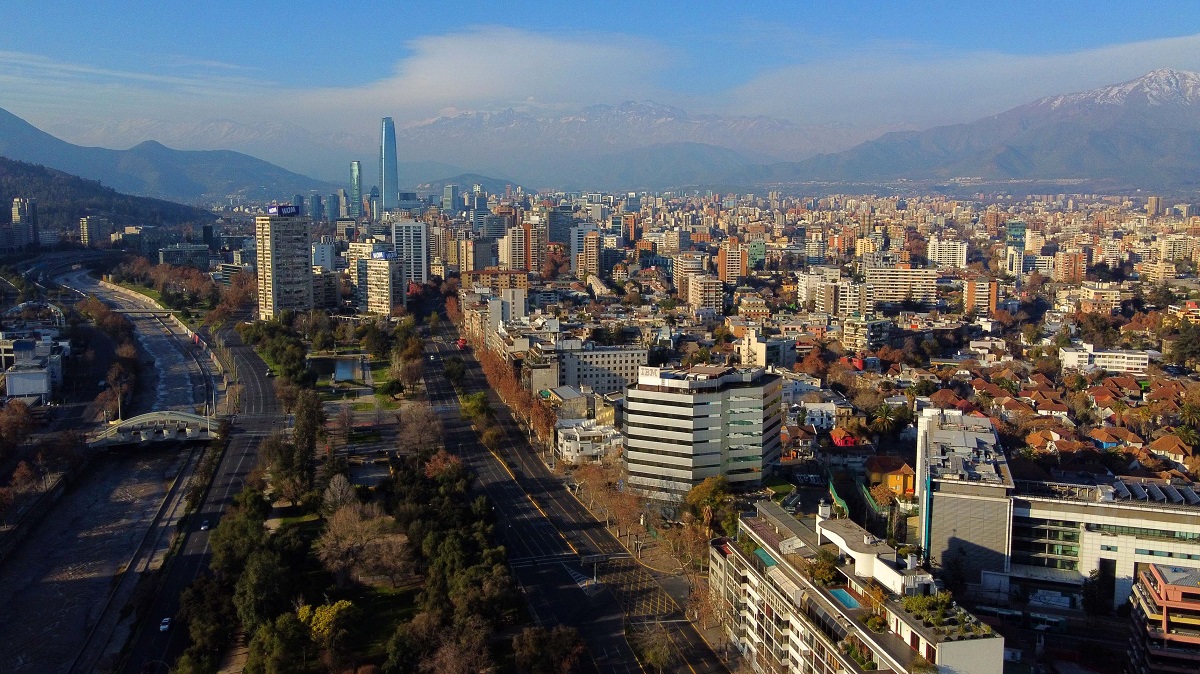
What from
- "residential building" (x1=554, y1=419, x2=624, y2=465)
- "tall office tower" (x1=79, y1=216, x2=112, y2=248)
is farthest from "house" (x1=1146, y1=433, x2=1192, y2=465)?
"tall office tower" (x1=79, y1=216, x2=112, y2=248)

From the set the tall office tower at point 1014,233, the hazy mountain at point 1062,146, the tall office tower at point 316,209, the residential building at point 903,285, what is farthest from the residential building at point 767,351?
the hazy mountain at point 1062,146

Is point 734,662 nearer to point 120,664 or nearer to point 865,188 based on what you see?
point 120,664

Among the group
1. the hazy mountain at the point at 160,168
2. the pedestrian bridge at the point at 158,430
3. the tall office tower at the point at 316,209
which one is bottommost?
the pedestrian bridge at the point at 158,430

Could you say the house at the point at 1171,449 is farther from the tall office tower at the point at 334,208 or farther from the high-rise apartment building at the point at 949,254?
the tall office tower at the point at 334,208

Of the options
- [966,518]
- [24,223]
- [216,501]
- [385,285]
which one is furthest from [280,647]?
[24,223]

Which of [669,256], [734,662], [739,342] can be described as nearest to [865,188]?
[669,256]

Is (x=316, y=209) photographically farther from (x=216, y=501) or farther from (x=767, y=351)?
(x=216, y=501)

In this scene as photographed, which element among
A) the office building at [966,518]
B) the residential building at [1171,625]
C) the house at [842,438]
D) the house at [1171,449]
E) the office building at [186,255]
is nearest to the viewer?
the residential building at [1171,625]
